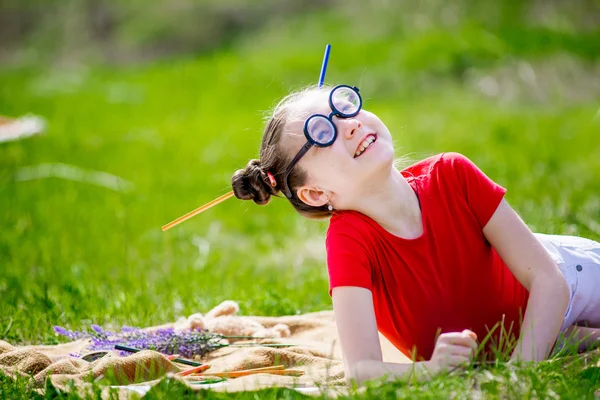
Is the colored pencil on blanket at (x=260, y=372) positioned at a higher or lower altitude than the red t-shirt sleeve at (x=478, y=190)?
lower

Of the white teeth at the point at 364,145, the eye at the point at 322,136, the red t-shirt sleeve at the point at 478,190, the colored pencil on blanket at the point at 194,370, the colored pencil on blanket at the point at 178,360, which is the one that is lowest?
the colored pencil on blanket at the point at 194,370

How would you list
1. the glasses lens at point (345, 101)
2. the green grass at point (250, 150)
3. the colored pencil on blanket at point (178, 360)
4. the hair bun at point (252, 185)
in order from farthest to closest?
the green grass at point (250, 150), the colored pencil on blanket at point (178, 360), the hair bun at point (252, 185), the glasses lens at point (345, 101)

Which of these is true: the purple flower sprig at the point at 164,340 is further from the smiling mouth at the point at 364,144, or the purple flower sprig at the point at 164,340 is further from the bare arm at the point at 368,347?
the smiling mouth at the point at 364,144

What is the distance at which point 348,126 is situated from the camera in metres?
2.75

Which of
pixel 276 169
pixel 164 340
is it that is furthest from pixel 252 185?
pixel 164 340

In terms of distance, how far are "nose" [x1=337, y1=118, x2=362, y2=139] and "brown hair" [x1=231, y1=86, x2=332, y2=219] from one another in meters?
0.15

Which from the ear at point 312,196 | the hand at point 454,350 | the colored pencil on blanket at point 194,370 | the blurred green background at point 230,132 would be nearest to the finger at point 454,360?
the hand at point 454,350

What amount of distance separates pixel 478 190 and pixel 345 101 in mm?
536

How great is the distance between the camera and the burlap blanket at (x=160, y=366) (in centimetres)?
271

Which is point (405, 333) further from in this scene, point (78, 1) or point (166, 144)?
point (78, 1)

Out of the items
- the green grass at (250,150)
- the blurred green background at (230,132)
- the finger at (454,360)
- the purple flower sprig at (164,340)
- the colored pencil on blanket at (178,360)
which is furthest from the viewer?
the blurred green background at (230,132)

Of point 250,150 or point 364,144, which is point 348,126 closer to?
point 364,144

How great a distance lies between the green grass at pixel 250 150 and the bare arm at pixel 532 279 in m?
0.18

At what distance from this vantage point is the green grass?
4.25m
